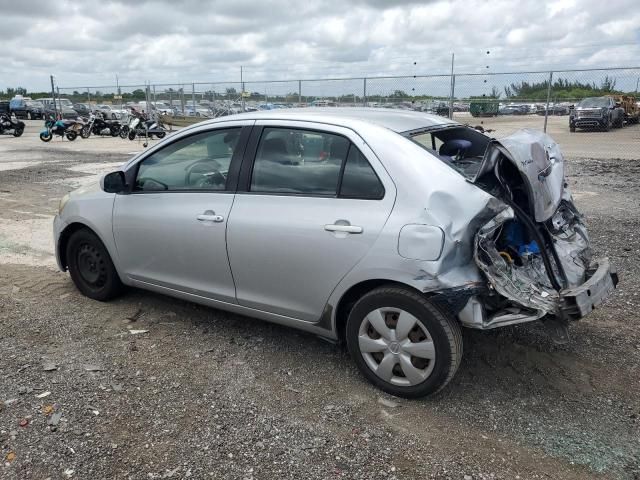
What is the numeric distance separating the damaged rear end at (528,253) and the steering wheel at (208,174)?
67.4 inches

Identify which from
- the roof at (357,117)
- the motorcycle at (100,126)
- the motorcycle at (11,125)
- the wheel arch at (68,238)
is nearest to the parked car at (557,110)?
the roof at (357,117)

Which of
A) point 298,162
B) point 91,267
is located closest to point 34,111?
point 91,267

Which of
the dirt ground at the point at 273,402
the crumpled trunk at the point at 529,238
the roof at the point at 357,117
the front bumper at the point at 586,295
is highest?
the roof at the point at 357,117

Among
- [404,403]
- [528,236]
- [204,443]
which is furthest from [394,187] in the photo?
[204,443]

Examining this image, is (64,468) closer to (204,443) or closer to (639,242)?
(204,443)

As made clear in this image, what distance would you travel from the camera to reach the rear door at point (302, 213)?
3.15 meters

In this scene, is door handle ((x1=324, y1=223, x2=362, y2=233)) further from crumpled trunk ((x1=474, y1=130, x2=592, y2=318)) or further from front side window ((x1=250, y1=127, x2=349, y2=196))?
crumpled trunk ((x1=474, y1=130, x2=592, y2=318))

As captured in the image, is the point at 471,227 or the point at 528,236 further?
the point at 528,236

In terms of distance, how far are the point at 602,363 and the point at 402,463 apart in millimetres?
1777

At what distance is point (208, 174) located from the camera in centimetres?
390

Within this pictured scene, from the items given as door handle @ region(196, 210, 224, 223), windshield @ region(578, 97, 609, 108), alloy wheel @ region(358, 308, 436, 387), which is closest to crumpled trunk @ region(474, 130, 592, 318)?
alloy wheel @ region(358, 308, 436, 387)

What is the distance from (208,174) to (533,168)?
2.19 metres

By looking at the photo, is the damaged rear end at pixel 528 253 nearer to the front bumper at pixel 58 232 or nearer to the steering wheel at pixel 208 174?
the steering wheel at pixel 208 174

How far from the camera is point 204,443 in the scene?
113 inches
